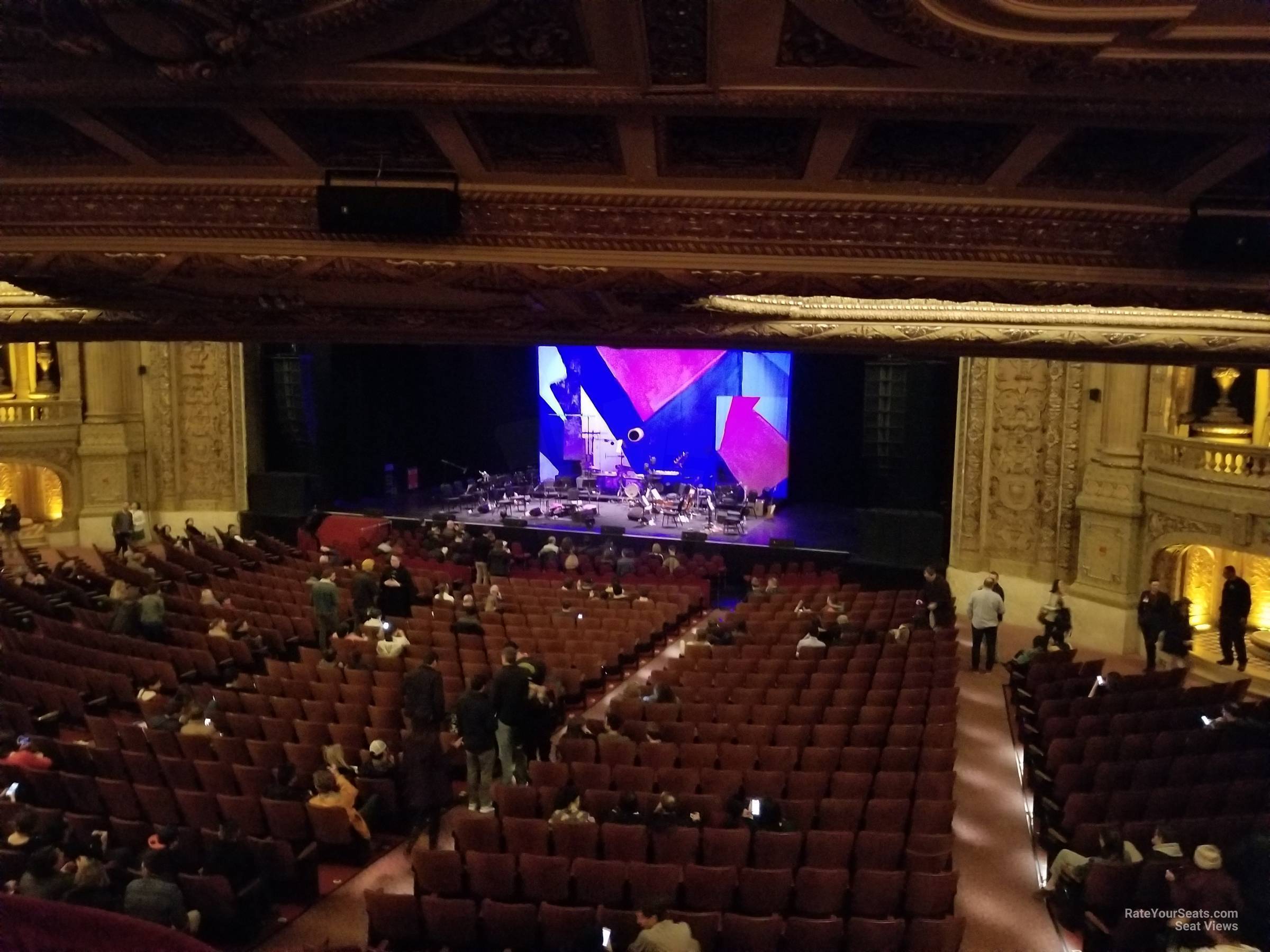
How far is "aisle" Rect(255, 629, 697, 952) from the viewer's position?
5484 mm

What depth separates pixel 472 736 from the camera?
273 inches

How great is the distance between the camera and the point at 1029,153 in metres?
2.54

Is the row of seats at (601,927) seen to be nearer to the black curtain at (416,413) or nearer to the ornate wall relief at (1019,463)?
the ornate wall relief at (1019,463)

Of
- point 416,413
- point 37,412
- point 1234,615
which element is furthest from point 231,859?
point 416,413

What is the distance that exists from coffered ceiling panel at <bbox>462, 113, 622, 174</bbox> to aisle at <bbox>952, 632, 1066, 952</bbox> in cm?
535

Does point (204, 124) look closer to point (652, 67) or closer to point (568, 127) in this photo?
point (568, 127)

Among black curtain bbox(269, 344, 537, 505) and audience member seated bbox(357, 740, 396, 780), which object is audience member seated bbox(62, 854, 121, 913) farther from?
black curtain bbox(269, 344, 537, 505)

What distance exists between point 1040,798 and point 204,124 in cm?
707

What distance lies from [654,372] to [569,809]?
1550 cm

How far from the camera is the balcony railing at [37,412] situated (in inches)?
685

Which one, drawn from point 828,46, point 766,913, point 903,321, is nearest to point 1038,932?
point 766,913

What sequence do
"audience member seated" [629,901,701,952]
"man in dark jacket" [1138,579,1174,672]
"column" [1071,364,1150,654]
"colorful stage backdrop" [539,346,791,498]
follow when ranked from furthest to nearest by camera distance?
"colorful stage backdrop" [539,346,791,498] → "column" [1071,364,1150,654] → "man in dark jacket" [1138,579,1174,672] → "audience member seated" [629,901,701,952]

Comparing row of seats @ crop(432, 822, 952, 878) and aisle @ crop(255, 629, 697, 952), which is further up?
row of seats @ crop(432, 822, 952, 878)

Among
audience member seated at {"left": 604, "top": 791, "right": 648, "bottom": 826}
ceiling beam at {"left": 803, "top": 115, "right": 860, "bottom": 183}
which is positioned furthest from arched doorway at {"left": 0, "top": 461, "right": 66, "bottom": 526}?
ceiling beam at {"left": 803, "top": 115, "right": 860, "bottom": 183}
